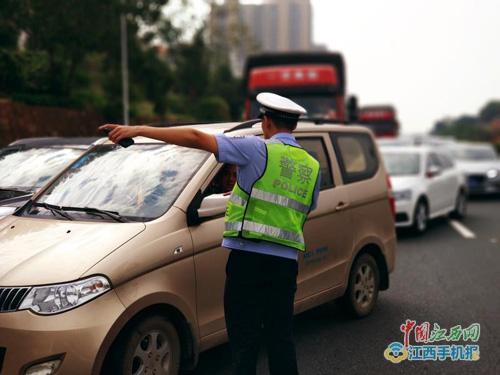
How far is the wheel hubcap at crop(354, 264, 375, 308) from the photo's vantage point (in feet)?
20.0

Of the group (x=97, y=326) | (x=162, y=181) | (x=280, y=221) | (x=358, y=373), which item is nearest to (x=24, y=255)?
(x=97, y=326)

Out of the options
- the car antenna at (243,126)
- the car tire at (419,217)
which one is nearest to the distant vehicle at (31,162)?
the car antenna at (243,126)

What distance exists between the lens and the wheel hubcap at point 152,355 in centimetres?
387

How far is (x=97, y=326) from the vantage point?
3568 millimetres

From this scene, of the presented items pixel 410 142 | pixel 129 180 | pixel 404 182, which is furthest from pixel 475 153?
pixel 129 180

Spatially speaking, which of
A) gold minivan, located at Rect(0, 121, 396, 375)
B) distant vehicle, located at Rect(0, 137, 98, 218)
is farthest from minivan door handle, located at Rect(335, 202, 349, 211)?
distant vehicle, located at Rect(0, 137, 98, 218)

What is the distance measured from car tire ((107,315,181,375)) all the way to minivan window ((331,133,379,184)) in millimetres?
2472

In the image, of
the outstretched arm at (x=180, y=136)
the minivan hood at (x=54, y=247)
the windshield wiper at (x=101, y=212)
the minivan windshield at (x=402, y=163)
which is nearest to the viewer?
the outstretched arm at (x=180, y=136)

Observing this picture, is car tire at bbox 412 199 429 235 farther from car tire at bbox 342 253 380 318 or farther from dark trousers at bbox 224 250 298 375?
dark trousers at bbox 224 250 298 375

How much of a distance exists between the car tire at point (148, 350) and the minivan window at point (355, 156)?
2472mm

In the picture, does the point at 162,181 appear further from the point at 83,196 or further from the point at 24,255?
the point at 24,255

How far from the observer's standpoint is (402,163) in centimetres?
1291

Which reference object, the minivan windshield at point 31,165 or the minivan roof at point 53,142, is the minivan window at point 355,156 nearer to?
the minivan windshield at point 31,165

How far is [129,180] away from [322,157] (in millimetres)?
1845
